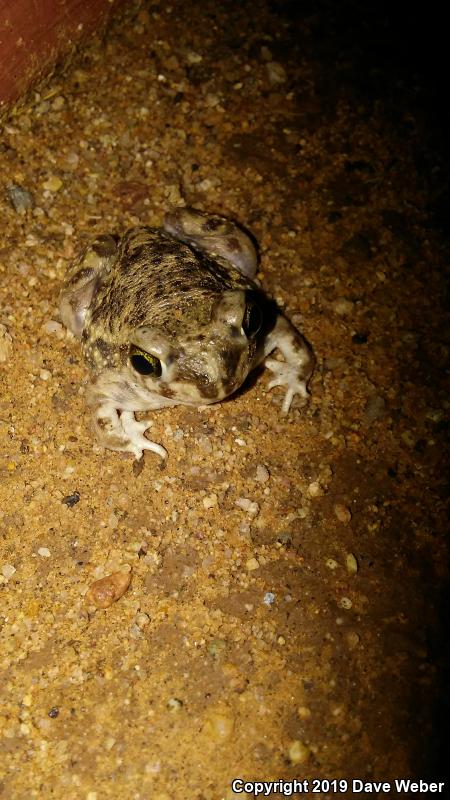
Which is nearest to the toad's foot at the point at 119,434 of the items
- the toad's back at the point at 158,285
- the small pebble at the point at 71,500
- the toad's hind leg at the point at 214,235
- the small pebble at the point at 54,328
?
the small pebble at the point at 71,500

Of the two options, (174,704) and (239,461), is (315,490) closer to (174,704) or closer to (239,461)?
(239,461)

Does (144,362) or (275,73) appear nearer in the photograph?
(144,362)

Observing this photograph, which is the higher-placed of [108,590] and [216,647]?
[108,590]

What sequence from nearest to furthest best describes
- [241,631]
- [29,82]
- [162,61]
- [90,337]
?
[241,631]
[90,337]
[29,82]
[162,61]

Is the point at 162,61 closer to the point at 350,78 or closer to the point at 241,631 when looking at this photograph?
the point at 350,78

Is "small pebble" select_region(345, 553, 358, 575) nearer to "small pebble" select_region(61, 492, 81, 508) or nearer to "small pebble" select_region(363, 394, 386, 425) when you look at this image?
"small pebble" select_region(363, 394, 386, 425)

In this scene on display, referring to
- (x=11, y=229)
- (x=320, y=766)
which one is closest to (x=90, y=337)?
(x=11, y=229)

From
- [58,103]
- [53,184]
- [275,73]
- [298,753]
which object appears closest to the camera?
[298,753]

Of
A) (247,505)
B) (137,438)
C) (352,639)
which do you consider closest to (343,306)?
(247,505)
